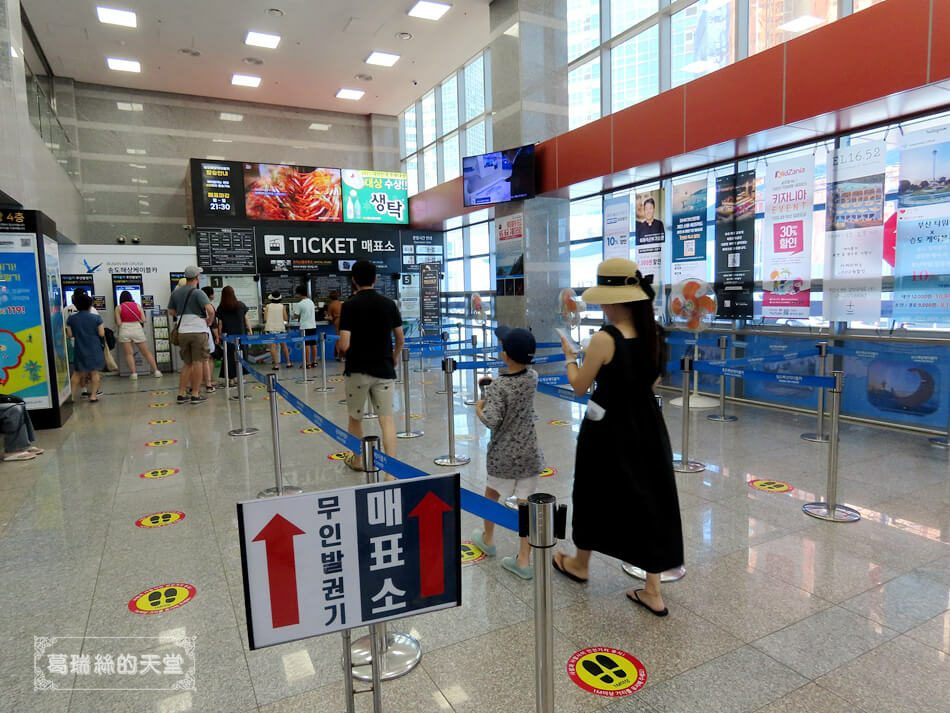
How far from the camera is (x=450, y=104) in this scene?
15.0 metres

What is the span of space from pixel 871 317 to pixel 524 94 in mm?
6405

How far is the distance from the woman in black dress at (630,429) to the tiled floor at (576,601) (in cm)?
12

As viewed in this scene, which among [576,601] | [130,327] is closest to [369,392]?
[576,601]

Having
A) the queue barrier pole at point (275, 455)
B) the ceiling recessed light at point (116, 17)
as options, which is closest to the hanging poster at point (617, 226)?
the queue barrier pole at point (275, 455)

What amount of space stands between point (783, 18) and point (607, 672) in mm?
7402

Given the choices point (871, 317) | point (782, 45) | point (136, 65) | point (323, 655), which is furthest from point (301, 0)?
point (323, 655)

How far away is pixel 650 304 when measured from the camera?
2547 mm

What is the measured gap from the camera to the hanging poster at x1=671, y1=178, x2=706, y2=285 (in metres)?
7.86

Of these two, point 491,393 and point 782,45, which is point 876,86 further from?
point 491,393

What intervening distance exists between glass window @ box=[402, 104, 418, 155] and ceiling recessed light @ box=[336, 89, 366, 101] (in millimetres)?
1832

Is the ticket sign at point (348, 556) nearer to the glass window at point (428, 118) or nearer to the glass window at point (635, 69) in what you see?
the glass window at point (635, 69)

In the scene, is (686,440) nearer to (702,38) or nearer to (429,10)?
(702,38)

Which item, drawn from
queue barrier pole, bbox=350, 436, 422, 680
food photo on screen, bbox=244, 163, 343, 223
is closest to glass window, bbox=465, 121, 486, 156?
food photo on screen, bbox=244, 163, 343, 223

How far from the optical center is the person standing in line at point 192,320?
766 centimetres
